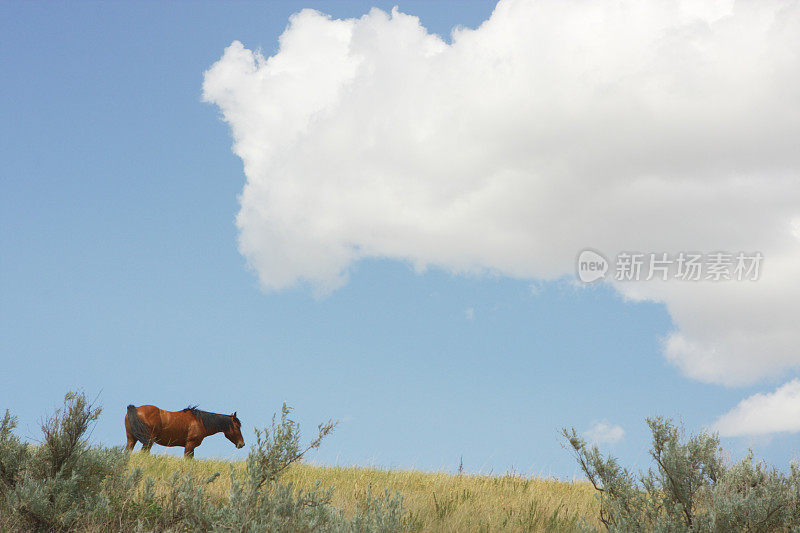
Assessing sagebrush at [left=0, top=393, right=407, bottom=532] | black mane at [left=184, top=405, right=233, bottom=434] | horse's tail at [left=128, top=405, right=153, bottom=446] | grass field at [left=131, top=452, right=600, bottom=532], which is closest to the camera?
sagebrush at [left=0, top=393, right=407, bottom=532]

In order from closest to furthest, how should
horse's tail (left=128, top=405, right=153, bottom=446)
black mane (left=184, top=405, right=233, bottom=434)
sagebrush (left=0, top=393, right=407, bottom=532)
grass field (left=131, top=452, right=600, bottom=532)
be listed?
sagebrush (left=0, top=393, right=407, bottom=532), grass field (left=131, top=452, right=600, bottom=532), horse's tail (left=128, top=405, right=153, bottom=446), black mane (left=184, top=405, right=233, bottom=434)

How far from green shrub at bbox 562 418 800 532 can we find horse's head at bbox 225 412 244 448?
927 cm

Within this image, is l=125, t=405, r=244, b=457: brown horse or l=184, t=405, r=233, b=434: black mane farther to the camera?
l=184, t=405, r=233, b=434: black mane

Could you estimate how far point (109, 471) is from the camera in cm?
802

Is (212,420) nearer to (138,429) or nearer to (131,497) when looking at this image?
(138,429)

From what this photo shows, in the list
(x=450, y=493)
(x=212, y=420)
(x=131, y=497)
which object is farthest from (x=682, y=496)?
(x=212, y=420)

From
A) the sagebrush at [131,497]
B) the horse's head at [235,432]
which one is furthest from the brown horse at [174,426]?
the sagebrush at [131,497]

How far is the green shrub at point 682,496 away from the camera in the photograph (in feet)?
21.2

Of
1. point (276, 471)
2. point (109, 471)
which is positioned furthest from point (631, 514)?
point (109, 471)

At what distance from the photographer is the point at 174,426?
13.5m

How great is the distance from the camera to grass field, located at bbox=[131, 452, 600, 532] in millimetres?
7801

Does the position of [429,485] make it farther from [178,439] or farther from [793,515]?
[178,439]

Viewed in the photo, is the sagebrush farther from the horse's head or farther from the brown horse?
the horse's head

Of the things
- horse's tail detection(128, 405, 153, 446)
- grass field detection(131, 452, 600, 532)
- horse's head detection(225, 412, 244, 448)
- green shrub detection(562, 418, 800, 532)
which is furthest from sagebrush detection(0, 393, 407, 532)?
horse's head detection(225, 412, 244, 448)
